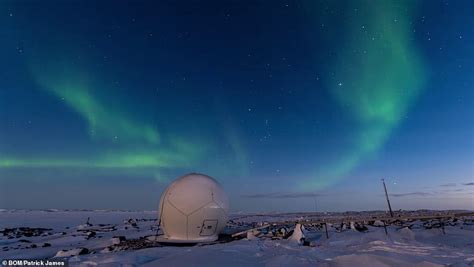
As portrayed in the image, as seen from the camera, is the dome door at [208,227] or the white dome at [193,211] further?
the dome door at [208,227]

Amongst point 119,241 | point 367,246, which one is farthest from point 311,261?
point 119,241

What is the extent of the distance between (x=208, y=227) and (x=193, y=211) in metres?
1.66

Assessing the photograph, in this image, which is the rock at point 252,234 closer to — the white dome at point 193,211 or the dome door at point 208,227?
the white dome at point 193,211

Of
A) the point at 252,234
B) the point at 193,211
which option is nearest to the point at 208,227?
the point at 193,211

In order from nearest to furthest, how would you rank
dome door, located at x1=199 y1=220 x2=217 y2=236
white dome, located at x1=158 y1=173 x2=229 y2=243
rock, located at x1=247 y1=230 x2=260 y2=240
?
rock, located at x1=247 y1=230 x2=260 y2=240, white dome, located at x1=158 y1=173 x2=229 y2=243, dome door, located at x1=199 y1=220 x2=217 y2=236

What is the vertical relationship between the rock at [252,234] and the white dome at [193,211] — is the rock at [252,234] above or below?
below

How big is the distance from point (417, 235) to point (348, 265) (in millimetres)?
15445

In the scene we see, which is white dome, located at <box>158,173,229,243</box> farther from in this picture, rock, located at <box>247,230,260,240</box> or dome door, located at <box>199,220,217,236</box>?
rock, located at <box>247,230,260,240</box>

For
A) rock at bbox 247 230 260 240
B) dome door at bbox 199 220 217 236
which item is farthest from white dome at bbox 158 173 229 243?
rock at bbox 247 230 260 240

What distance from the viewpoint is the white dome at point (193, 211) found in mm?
21594

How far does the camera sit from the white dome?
2159 cm

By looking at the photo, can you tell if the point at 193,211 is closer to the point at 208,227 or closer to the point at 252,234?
the point at 208,227

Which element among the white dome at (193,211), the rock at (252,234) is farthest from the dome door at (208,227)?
the rock at (252,234)

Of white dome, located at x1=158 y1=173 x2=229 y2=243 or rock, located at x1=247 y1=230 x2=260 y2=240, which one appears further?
white dome, located at x1=158 y1=173 x2=229 y2=243
